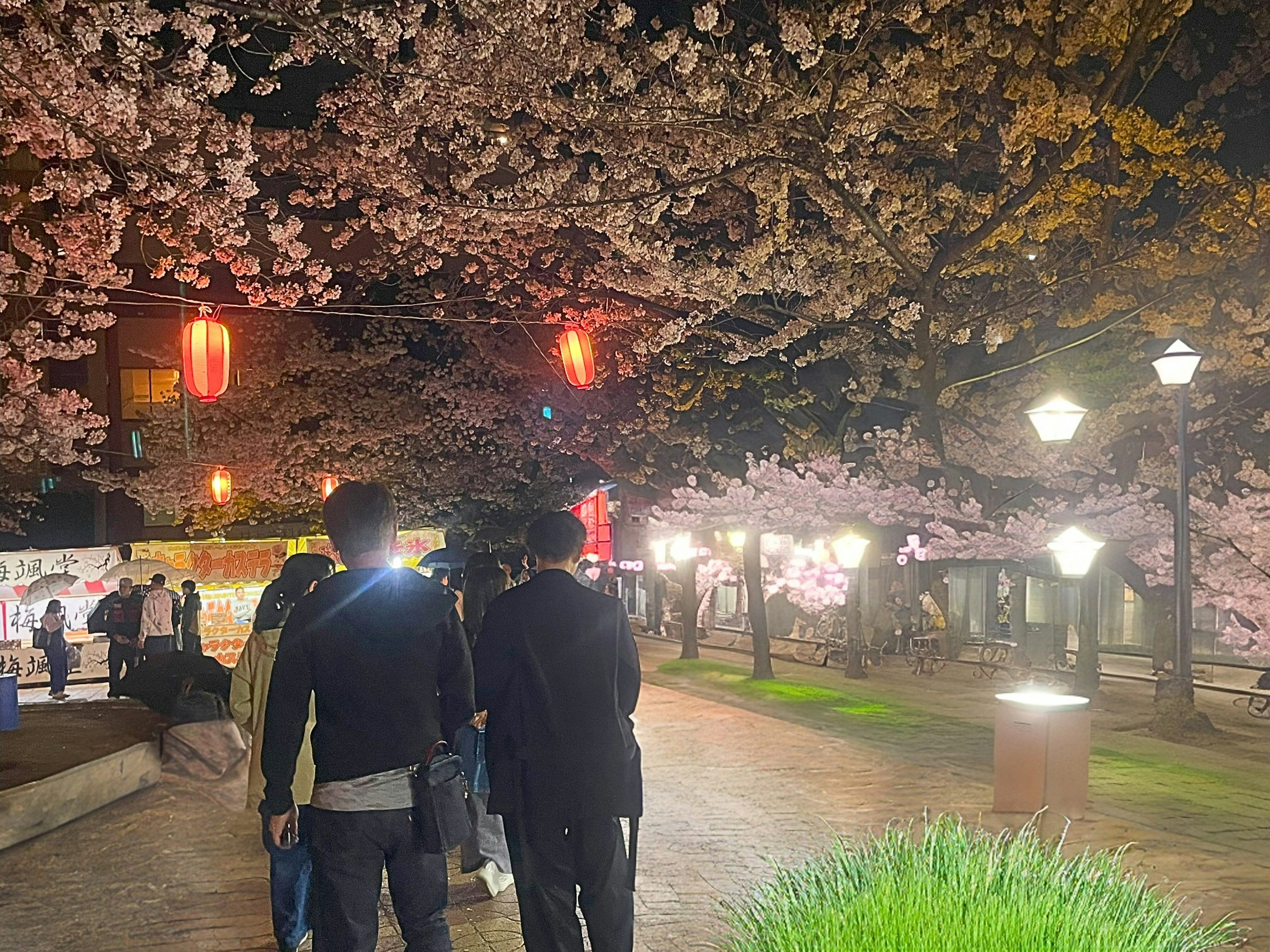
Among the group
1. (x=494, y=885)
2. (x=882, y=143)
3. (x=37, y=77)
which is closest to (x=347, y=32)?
(x=37, y=77)

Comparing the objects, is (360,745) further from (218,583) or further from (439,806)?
(218,583)

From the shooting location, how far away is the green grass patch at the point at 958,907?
3.48 m

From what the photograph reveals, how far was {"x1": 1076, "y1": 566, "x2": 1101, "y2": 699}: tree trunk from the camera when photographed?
17.6 m

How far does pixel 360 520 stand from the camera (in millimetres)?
4105

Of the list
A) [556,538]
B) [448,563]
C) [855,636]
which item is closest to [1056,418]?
[448,563]

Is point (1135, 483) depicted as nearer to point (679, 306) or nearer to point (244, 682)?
point (679, 306)

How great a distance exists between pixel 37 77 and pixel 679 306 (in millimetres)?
8437

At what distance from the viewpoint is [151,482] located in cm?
2578

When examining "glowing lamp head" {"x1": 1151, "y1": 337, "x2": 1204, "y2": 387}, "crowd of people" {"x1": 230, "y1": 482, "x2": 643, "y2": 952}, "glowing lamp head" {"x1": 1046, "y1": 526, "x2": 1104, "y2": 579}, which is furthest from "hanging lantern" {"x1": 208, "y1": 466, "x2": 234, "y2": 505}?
"crowd of people" {"x1": 230, "y1": 482, "x2": 643, "y2": 952}

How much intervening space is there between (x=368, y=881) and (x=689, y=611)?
22.0m

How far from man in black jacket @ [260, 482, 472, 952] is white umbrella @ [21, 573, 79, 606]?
1927cm

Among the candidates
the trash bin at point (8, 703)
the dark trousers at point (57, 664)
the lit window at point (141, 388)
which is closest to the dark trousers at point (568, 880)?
the trash bin at point (8, 703)

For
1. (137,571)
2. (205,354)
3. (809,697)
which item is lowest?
(809,697)

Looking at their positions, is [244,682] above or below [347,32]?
below
